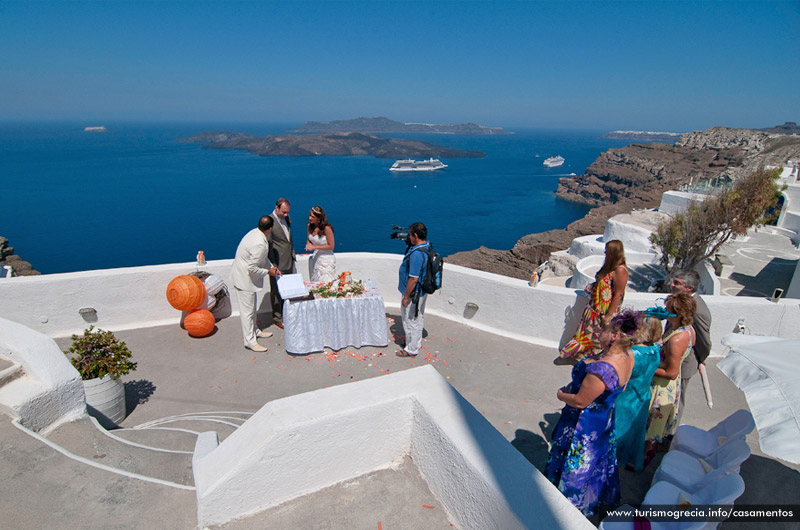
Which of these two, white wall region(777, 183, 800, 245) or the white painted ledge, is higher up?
the white painted ledge

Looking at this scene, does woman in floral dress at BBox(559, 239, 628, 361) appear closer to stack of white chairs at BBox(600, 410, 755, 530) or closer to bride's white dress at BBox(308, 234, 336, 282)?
stack of white chairs at BBox(600, 410, 755, 530)

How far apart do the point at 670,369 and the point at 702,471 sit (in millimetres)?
677

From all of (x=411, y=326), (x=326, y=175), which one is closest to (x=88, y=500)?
(x=411, y=326)

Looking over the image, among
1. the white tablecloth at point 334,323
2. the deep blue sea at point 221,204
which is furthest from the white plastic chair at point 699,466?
the deep blue sea at point 221,204

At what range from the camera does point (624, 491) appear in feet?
10.5

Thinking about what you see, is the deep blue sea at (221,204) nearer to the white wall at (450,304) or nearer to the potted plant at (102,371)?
the white wall at (450,304)

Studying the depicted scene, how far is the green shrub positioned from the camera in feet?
12.3

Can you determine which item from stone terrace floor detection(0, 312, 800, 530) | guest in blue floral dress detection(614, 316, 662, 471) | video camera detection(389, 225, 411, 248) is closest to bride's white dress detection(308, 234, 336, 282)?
stone terrace floor detection(0, 312, 800, 530)

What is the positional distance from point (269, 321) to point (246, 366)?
1100 mm

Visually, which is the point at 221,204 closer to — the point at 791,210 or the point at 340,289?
the point at 791,210

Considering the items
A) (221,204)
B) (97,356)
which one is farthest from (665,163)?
(97,356)

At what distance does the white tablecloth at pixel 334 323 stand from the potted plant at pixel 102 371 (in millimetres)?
1688

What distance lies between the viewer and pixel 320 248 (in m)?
5.73

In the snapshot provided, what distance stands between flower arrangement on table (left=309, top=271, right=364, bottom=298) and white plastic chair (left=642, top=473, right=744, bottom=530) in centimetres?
359
